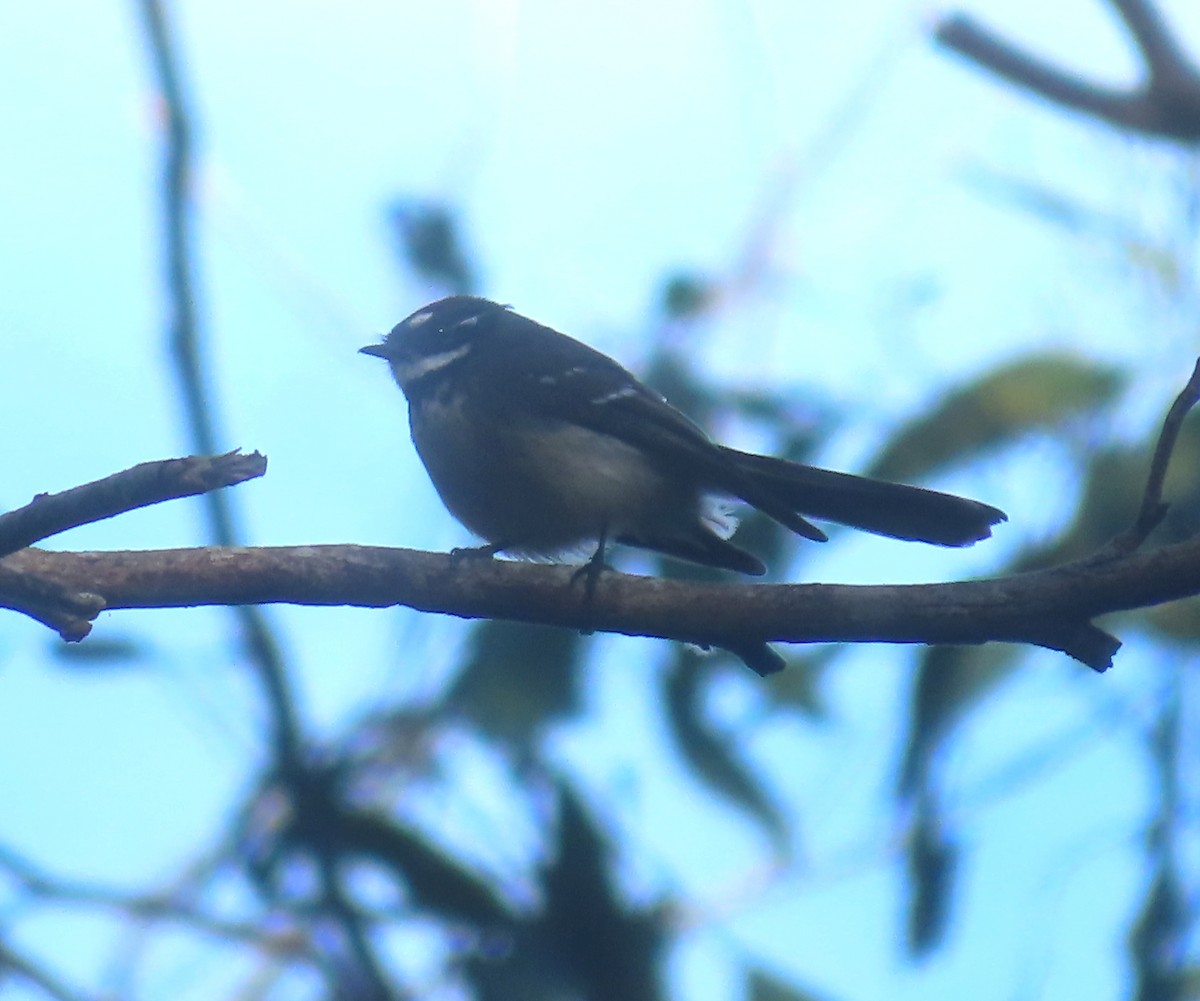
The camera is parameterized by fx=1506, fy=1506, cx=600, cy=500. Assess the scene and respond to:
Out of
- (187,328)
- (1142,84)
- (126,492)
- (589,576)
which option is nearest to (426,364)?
(187,328)

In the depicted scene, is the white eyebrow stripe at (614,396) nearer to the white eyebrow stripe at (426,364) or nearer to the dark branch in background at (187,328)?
the white eyebrow stripe at (426,364)

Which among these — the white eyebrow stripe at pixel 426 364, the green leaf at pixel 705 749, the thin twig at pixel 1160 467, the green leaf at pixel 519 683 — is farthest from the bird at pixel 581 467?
the thin twig at pixel 1160 467

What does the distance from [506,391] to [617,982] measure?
4.61 ft

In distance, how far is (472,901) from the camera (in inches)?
139

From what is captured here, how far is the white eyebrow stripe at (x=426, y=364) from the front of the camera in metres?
4.03

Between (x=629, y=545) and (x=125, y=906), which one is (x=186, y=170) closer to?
(x=629, y=545)

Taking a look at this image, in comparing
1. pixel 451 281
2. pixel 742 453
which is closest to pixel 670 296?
pixel 451 281

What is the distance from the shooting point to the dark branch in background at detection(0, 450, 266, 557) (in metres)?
2.25

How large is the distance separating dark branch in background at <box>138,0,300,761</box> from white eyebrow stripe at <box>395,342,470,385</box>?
90 centimetres

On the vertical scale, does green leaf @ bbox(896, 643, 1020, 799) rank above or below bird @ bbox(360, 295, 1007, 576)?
below

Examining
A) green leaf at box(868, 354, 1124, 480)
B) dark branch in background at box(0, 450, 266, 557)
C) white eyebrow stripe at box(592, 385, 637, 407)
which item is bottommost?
green leaf at box(868, 354, 1124, 480)

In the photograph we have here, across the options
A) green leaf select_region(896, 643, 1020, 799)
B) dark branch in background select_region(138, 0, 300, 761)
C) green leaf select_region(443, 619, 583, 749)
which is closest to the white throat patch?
green leaf select_region(443, 619, 583, 749)

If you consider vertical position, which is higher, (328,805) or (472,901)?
(328,805)

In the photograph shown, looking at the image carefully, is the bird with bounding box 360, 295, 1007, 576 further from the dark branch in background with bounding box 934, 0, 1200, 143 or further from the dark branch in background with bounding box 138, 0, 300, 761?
the dark branch in background with bounding box 934, 0, 1200, 143
